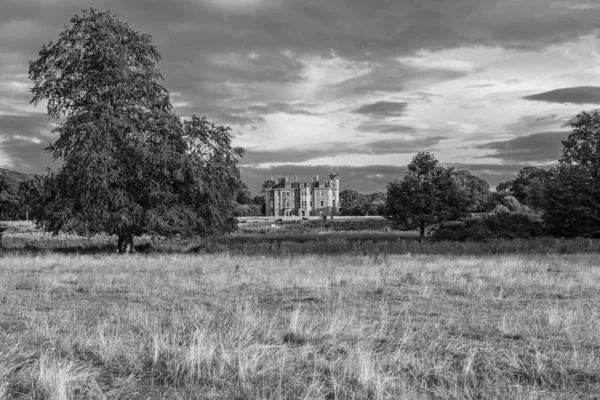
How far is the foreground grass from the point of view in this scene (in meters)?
5.84

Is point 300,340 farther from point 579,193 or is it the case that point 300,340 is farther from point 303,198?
point 303,198

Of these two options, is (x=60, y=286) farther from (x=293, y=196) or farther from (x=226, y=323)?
(x=293, y=196)

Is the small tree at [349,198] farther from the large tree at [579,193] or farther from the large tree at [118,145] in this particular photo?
the large tree at [118,145]

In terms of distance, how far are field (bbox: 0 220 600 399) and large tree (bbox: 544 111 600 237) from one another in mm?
29388

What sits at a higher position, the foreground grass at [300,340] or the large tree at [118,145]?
the large tree at [118,145]

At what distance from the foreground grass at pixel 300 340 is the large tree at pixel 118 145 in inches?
443

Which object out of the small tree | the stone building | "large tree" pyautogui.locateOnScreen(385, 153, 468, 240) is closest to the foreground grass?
"large tree" pyautogui.locateOnScreen(385, 153, 468, 240)

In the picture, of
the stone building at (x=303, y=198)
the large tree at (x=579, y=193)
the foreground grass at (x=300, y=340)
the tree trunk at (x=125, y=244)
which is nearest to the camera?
the foreground grass at (x=300, y=340)

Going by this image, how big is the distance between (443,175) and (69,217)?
117 feet

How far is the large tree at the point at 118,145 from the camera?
25500 mm

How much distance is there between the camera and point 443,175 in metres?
50.8

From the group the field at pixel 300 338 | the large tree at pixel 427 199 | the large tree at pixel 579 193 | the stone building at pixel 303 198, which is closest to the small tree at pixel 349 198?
the stone building at pixel 303 198

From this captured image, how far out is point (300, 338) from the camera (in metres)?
7.93

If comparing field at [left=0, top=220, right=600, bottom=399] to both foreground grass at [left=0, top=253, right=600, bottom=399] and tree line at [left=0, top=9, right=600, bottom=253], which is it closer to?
foreground grass at [left=0, top=253, right=600, bottom=399]
